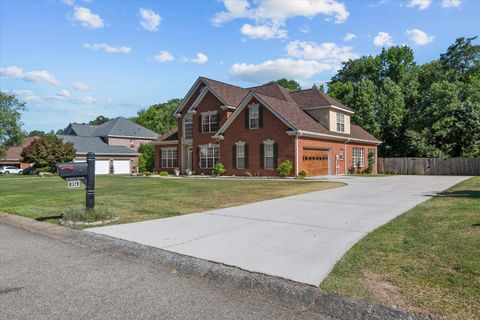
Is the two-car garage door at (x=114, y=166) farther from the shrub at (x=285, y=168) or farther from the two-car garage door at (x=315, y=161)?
the two-car garage door at (x=315, y=161)

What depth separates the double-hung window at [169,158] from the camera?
35219mm

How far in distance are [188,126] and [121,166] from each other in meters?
22.0

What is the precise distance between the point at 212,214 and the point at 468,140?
33.3 meters

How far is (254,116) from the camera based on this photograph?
27016 mm

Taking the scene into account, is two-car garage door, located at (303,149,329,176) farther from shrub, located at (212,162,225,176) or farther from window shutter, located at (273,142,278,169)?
shrub, located at (212,162,225,176)

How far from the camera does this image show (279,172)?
25281mm

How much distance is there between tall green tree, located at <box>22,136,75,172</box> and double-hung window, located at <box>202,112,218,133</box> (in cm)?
2174

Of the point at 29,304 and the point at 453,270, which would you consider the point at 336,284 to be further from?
the point at 29,304

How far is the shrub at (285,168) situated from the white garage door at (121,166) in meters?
32.6

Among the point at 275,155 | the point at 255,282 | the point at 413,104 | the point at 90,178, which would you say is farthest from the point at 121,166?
the point at 255,282

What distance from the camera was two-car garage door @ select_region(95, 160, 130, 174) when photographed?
4756 cm

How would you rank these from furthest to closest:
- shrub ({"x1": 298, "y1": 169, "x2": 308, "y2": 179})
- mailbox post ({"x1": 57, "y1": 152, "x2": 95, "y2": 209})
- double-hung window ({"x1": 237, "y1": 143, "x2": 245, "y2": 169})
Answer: double-hung window ({"x1": 237, "y1": 143, "x2": 245, "y2": 169}) < shrub ({"x1": 298, "y1": 169, "x2": 308, "y2": 179}) < mailbox post ({"x1": 57, "y1": 152, "x2": 95, "y2": 209})

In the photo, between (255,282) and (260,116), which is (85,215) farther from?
(260,116)

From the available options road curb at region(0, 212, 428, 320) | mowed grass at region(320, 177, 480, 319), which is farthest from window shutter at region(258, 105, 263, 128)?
road curb at region(0, 212, 428, 320)
